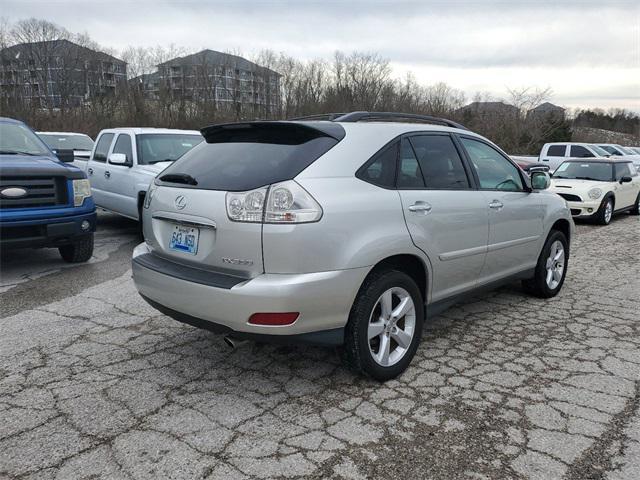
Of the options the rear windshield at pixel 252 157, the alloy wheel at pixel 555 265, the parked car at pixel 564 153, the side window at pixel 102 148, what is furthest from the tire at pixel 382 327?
the parked car at pixel 564 153

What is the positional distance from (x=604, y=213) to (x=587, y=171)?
1.37m

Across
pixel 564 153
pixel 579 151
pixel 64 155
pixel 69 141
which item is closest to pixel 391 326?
pixel 64 155

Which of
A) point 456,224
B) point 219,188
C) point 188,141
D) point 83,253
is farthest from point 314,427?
point 188,141

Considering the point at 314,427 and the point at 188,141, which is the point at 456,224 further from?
the point at 188,141

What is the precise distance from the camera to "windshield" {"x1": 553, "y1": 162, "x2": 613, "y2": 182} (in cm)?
1181

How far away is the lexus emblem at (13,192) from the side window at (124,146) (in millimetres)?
2535

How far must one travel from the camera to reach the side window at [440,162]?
3598 mm

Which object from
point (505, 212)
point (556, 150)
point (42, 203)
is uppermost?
point (556, 150)

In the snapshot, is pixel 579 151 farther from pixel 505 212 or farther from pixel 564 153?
pixel 505 212

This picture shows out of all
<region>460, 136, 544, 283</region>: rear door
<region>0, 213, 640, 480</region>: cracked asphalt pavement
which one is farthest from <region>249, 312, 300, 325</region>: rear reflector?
<region>460, 136, 544, 283</region>: rear door

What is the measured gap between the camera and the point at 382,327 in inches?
126

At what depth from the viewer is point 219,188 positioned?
116 inches

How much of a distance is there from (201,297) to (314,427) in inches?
37.6

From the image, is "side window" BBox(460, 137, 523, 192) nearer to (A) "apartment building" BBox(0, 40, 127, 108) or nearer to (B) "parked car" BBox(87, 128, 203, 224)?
(B) "parked car" BBox(87, 128, 203, 224)
